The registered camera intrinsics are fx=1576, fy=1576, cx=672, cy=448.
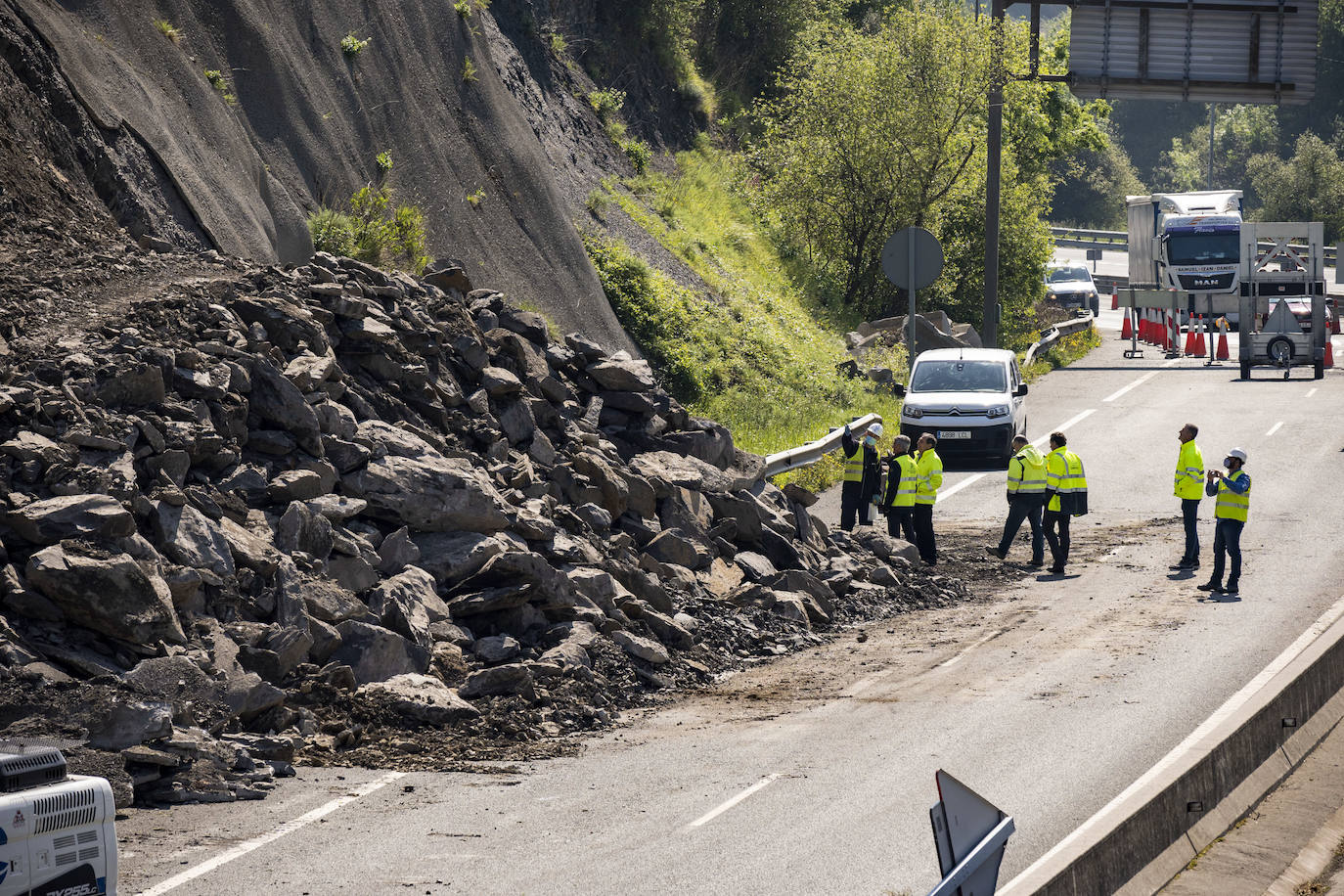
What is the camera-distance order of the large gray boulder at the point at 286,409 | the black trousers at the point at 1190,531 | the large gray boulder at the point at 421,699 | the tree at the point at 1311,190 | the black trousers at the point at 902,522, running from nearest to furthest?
1. the large gray boulder at the point at 421,699
2. the large gray boulder at the point at 286,409
3. the black trousers at the point at 1190,531
4. the black trousers at the point at 902,522
5. the tree at the point at 1311,190

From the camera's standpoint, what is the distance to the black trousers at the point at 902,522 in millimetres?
17812

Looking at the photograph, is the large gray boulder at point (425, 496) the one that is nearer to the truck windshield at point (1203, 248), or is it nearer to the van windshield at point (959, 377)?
the van windshield at point (959, 377)

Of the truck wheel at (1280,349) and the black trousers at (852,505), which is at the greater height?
the truck wheel at (1280,349)

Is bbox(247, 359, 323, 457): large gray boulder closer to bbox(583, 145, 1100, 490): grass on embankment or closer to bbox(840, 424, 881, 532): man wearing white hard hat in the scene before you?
bbox(840, 424, 881, 532): man wearing white hard hat

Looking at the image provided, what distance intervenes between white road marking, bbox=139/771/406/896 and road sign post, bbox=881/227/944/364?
46.1 feet

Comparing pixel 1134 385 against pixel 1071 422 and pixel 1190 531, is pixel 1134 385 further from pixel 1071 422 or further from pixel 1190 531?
pixel 1190 531

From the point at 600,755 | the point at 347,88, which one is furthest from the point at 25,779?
the point at 347,88

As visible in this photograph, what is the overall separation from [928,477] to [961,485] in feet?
15.9

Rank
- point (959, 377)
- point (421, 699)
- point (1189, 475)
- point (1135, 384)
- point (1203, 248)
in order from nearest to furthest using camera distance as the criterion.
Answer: point (421, 699) → point (1189, 475) → point (959, 377) → point (1135, 384) → point (1203, 248)

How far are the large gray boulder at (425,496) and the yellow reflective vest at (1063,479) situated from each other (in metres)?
7.32

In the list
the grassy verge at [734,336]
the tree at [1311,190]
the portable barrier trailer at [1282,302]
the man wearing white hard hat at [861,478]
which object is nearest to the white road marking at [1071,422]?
the grassy verge at [734,336]

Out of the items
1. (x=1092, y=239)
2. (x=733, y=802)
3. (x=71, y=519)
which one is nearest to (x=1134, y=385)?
(x=733, y=802)

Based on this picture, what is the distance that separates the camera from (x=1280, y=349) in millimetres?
33625

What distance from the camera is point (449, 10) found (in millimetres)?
24250
